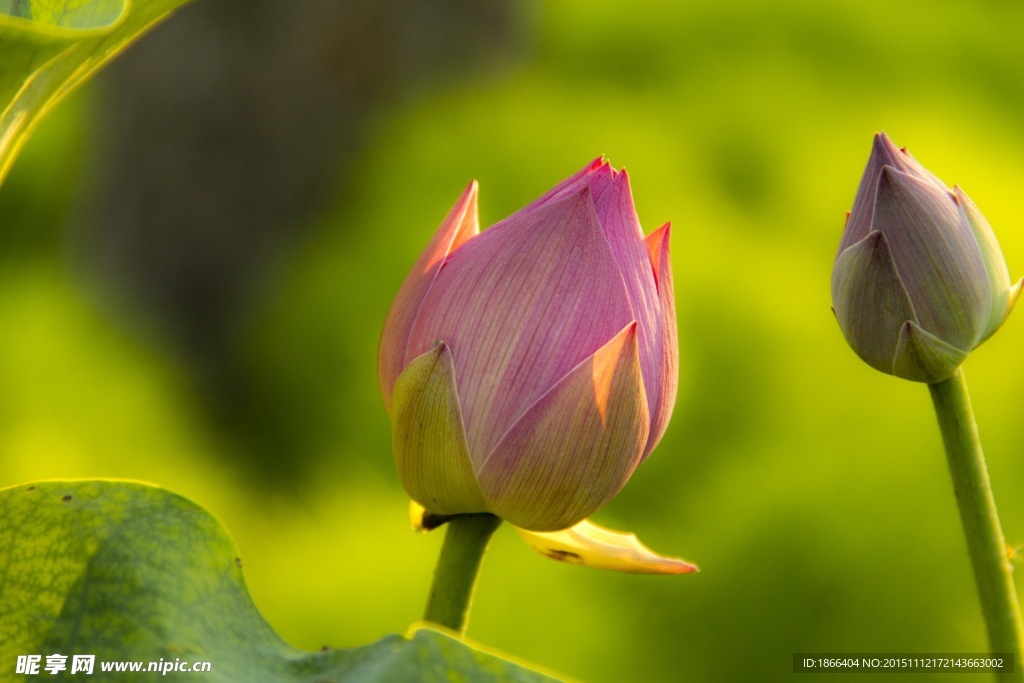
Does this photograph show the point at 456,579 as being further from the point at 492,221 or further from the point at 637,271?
the point at 492,221

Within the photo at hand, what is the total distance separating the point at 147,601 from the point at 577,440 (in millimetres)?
91

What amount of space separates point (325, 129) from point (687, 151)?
0.47m

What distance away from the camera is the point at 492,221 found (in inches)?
46.8

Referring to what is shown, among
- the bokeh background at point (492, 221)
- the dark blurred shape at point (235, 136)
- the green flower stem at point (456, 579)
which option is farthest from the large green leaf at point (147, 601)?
the dark blurred shape at point (235, 136)

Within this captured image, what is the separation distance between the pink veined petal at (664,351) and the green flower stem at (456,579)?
0.14 ft

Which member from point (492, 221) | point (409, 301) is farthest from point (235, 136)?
point (409, 301)

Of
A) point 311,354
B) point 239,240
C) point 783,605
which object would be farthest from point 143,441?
point 783,605

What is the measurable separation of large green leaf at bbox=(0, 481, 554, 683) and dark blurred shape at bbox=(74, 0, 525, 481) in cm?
106

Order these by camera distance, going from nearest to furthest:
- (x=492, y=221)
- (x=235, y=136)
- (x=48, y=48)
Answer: (x=48, y=48) → (x=492, y=221) → (x=235, y=136)

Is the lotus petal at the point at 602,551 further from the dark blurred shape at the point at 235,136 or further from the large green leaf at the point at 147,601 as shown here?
the dark blurred shape at the point at 235,136

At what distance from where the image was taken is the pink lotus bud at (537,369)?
0.22 metres

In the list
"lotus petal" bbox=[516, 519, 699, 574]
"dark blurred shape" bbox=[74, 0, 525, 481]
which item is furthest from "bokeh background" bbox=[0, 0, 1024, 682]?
"lotus petal" bbox=[516, 519, 699, 574]

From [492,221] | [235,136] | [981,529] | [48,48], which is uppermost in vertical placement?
[235,136]

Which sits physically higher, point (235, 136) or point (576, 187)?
point (235, 136)
